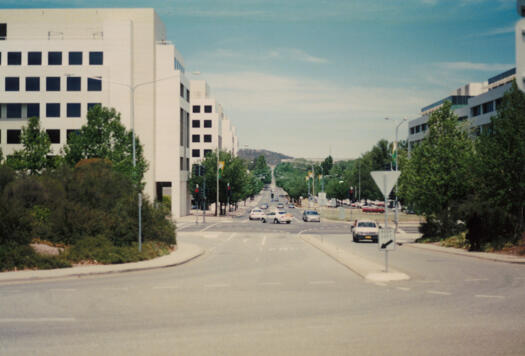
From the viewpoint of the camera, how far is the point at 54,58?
68625 mm

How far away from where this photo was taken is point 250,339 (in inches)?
381

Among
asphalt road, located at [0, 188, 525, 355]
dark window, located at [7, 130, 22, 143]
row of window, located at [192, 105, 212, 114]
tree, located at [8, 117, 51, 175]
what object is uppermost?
row of window, located at [192, 105, 212, 114]

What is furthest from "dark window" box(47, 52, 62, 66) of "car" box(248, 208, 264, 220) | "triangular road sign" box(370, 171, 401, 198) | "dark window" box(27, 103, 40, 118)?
"triangular road sign" box(370, 171, 401, 198)

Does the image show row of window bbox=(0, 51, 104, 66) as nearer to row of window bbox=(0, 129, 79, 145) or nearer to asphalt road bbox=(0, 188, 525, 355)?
row of window bbox=(0, 129, 79, 145)

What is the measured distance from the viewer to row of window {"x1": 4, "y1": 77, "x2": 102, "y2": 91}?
68625 mm

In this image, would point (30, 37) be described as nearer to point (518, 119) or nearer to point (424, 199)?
point (424, 199)

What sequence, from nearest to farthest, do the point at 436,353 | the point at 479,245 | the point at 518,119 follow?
the point at 436,353 < the point at 518,119 < the point at 479,245

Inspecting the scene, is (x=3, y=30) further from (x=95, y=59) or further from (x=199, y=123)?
(x=199, y=123)

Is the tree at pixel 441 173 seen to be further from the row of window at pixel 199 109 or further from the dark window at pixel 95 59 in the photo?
the row of window at pixel 199 109

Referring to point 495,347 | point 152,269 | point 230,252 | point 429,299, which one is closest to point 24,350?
point 495,347

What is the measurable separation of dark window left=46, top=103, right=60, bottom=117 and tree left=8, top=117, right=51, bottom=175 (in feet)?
50.1


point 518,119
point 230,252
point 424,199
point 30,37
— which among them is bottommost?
point 230,252

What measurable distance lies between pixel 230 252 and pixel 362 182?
87956 millimetres

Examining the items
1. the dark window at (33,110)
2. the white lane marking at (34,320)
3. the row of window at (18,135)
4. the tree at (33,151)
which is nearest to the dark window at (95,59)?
the dark window at (33,110)
